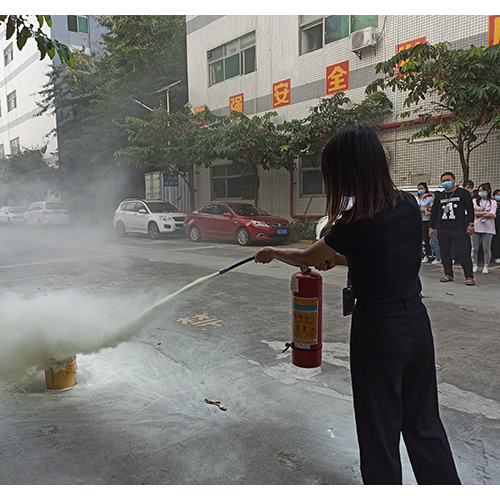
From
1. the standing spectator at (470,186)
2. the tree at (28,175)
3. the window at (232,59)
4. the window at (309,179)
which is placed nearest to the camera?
the standing spectator at (470,186)

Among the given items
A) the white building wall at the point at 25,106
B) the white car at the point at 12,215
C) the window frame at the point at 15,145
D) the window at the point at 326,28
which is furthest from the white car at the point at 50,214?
the window at the point at 326,28

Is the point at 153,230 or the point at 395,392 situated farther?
the point at 153,230

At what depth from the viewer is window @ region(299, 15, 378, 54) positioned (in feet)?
42.0

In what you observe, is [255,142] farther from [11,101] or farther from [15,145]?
[15,145]

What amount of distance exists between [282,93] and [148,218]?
614 centimetres

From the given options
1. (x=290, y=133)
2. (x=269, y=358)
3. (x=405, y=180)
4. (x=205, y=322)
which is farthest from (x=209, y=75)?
(x=269, y=358)

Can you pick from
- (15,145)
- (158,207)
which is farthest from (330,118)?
(15,145)

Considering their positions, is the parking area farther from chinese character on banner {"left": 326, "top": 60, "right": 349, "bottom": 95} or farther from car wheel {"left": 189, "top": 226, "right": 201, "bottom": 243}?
chinese character on banner {"left": 326, "top": 60, "right": 349, "bottom": 95}

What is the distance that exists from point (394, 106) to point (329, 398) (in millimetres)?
10914

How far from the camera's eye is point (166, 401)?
3104mm

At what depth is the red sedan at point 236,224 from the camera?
12.7 meters

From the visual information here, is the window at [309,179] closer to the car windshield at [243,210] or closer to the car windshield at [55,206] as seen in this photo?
the car windshield at [243,210]

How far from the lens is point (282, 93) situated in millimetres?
15117

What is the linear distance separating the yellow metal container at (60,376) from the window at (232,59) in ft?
47.7
